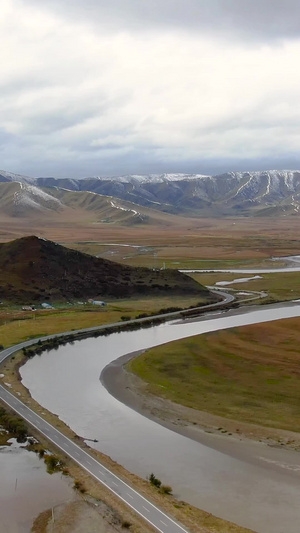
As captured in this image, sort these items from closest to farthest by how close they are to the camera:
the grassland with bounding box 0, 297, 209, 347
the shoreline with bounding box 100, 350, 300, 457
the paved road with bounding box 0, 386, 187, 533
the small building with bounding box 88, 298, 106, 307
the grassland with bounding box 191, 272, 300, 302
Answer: the paved road with bounding box 0, 386, 187, 533 < the shoreline with bounding box 100, 350, 300, 457 < the grassland with bounding box 0, 297, 209, 347 < the small building with bounding box 88, 298, 106, 307 < the grassland with bounding box 191, 272, 300, 302

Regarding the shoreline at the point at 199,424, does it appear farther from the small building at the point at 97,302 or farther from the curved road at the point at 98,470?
the small building at the point at 97,302

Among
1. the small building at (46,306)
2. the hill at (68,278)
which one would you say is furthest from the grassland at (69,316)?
the hill at (68,278)

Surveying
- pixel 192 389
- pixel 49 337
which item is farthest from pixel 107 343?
pixel 192 389

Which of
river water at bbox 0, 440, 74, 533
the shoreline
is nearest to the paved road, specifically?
river water at bbox 0, 440, 74, 533

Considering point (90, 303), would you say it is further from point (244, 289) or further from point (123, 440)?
point (123, 440)

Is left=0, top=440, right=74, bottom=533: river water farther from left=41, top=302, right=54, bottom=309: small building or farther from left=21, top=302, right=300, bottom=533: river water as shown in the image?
left=41, top=302, right=54, bottom=309: small building
